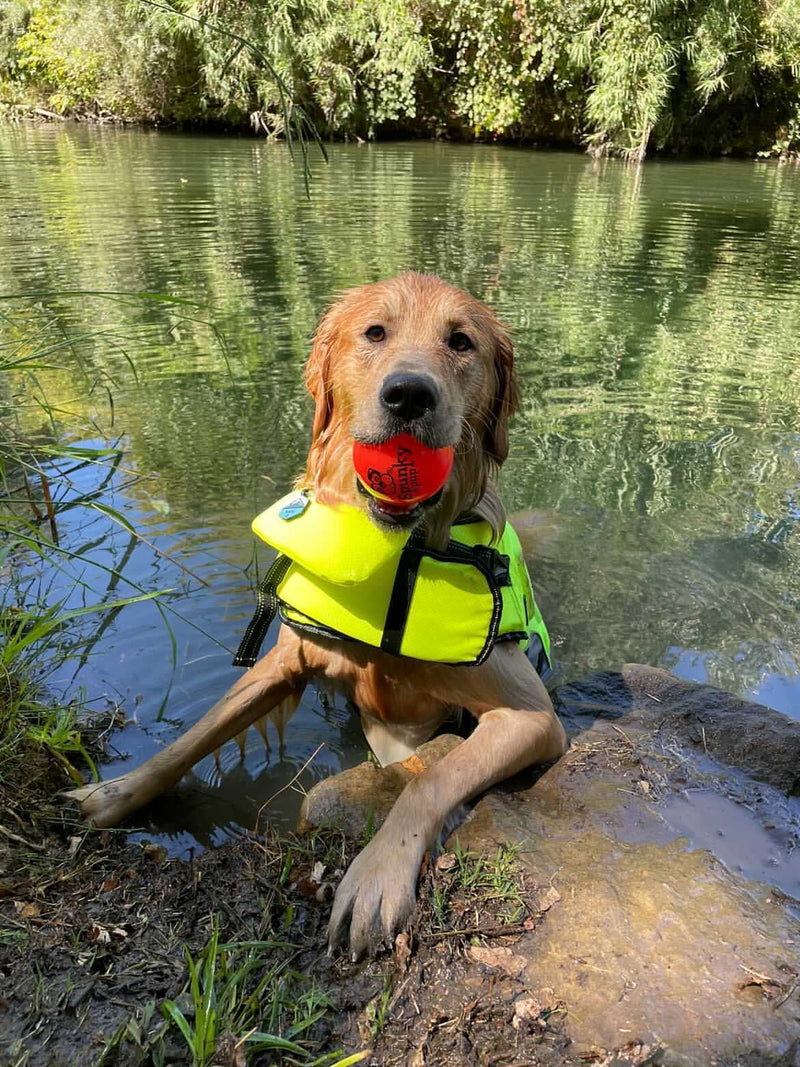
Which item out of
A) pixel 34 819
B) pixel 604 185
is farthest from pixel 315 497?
pixel 604 185

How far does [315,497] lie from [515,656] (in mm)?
Result: 1036

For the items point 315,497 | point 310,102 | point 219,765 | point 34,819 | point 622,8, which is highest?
point 622,8

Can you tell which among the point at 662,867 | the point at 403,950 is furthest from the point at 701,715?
the point at 403,950

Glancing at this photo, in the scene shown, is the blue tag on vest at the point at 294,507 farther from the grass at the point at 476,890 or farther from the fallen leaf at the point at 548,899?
the fallen leaf at the point at 548,899

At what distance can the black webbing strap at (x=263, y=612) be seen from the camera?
354 centimetres

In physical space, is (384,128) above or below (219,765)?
above

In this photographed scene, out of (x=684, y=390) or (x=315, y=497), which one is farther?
(x=684, y=390)

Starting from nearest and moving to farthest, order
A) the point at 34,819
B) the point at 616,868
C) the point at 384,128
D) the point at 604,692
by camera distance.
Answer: the point at 616,868
the point at 34,819
the point at 604,692
the point at 384,128

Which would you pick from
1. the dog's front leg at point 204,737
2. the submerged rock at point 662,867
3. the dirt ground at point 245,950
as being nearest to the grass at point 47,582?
the dog's front leg at point 204,737

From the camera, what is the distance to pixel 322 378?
11.7 feet

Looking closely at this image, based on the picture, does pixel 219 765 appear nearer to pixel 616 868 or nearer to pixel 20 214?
pixel 616 868

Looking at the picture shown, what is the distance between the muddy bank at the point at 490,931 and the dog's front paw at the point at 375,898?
5 cm

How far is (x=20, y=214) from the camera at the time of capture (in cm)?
1402

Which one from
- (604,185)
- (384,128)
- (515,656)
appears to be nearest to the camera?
(515,656)
